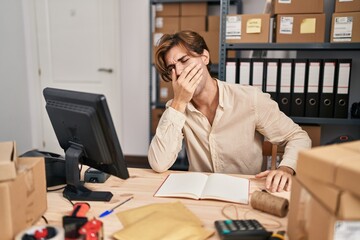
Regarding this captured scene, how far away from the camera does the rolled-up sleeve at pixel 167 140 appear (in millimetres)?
1238

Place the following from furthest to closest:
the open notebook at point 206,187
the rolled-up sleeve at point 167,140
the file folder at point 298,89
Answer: the file folder at point 298,89
the rolled-up sleeve at point 167,140
the open notebook at point 206,187

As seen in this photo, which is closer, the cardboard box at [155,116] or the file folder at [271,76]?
the file folder at [271,76]

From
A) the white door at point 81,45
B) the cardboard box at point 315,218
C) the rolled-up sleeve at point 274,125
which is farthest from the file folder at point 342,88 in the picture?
the white door at point 81,45

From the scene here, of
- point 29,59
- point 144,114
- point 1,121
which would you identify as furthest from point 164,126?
point 29,59

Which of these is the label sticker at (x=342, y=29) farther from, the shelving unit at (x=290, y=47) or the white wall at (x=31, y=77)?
the white wall at (x=31, y=77)

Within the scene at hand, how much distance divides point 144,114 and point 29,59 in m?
1.42

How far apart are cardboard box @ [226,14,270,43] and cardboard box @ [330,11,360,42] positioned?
404 mm

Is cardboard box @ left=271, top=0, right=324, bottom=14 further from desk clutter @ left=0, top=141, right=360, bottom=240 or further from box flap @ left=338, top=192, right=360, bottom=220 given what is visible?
box flap @ left=338, top=192, right=360, bottom=220

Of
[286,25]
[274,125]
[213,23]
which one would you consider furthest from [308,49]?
[274,125]

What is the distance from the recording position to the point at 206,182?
3.60 feet

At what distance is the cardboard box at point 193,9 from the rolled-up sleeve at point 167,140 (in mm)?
1711

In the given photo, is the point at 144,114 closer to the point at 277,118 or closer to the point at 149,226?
the point at 277,118

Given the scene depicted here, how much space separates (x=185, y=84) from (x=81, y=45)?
235cm

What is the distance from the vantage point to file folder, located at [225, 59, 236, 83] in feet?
6.82
